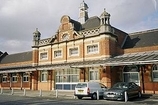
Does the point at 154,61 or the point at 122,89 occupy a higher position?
the point at 154,61

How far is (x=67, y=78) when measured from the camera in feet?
93.6

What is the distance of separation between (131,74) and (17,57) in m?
28.4

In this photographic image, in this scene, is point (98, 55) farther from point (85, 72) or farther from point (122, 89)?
point (122, 89)

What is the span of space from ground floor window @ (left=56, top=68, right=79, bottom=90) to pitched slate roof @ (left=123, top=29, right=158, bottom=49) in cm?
752

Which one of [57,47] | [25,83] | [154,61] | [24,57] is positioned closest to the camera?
[154,61]

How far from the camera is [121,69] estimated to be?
2433 cm

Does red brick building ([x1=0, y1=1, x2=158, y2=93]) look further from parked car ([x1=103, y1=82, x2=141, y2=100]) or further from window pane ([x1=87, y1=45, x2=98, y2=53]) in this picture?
parked car ([x1=103, y1=82, x2=141, y2=100])

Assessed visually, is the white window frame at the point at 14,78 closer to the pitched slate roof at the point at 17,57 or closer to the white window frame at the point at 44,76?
the pitched slate roof at the point at 17,57

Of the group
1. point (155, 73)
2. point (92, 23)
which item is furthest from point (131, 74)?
point (92, 23)

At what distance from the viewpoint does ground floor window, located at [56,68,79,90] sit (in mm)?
27609

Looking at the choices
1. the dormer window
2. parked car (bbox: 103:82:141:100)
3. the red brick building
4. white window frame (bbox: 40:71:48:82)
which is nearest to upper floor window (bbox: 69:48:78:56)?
the red brick building

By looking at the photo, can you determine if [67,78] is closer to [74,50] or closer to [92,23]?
[74,50]

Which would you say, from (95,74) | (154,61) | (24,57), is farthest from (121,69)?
(24,57)

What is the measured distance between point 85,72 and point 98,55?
2.73m
